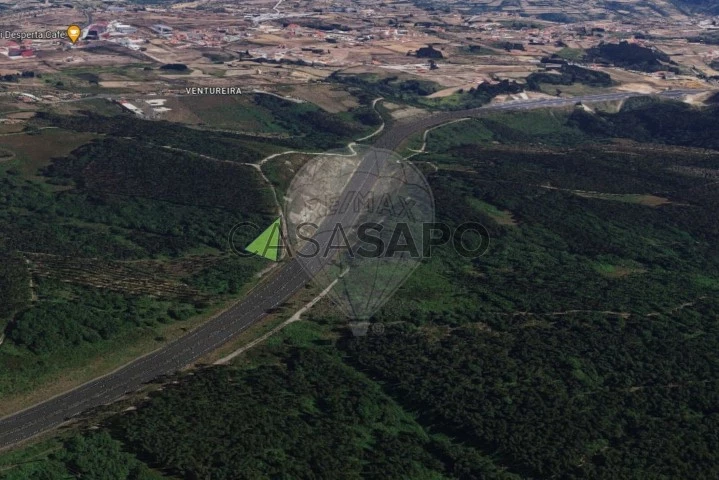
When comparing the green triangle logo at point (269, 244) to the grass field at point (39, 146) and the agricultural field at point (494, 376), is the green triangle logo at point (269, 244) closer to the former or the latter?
the agricultural field at point (494, 376)

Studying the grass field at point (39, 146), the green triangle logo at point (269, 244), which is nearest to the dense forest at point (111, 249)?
the grass field at point (39, 146)

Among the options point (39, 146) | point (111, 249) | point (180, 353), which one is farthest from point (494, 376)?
point (39, 146)

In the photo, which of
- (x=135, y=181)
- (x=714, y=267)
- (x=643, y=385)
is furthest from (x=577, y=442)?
(x=135, y=181)

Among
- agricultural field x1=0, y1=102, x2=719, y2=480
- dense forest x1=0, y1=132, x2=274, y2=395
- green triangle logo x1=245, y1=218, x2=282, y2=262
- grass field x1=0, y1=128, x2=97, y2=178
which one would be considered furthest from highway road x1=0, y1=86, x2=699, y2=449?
grass field x1=0, y1=128, x2=97, y2=178

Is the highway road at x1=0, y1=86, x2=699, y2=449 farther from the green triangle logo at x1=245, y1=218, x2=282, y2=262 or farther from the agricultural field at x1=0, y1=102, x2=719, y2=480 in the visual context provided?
the agricultural field at x1=0, y1=102, x2=719, y2=480

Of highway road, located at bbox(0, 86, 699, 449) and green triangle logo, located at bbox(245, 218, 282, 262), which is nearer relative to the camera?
highway road, located at bbox(0, 86, 699, 449)

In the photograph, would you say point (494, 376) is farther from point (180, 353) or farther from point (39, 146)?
point (39, 146)

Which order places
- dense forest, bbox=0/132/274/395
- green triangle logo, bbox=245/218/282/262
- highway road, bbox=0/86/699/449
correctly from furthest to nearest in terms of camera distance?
green triangle logo, bbox=245/218/282/262 < dense forest, bbox=0/132/274/395 < highway road, bbox=0/86/699/449
